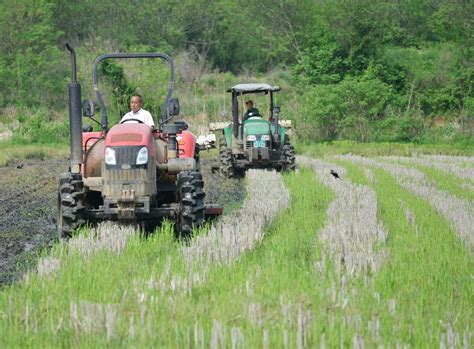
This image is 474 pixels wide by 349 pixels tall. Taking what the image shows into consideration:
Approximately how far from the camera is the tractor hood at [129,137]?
29.1ft

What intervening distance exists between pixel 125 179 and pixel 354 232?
2254 mm

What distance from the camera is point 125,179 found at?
Result: 8.83m

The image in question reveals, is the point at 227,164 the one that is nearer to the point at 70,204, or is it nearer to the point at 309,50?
the point at 70,204

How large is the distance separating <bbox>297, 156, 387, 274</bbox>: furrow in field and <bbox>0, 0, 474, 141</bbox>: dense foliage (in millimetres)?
18184

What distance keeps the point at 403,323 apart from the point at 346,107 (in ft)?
84.4

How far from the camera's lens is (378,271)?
6.61 meters

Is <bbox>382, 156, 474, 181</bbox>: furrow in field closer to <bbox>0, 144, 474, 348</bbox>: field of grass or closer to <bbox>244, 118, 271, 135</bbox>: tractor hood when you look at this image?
<bbox>244, 118, 271, 135</bbox>: tractor hood

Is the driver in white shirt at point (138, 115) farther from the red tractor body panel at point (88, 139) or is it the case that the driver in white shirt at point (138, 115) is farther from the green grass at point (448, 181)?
the green grass at point (448, 181)

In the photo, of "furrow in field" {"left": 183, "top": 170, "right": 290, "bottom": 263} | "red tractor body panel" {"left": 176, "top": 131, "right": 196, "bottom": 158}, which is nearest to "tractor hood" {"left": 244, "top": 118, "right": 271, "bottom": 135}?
"furrow in field" {"left": 183, "top": 170, "right": 290, "bottom": 263}

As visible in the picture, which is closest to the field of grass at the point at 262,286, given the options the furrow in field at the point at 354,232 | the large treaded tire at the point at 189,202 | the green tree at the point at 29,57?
the furrow in field at the point at 354,232

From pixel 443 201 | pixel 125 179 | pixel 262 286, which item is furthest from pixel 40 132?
Result: pixel 262 286

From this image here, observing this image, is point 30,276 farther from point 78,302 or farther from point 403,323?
point 403,323

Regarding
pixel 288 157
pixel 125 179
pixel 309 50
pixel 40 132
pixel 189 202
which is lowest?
pixel 189 202

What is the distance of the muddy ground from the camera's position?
8.33 m
